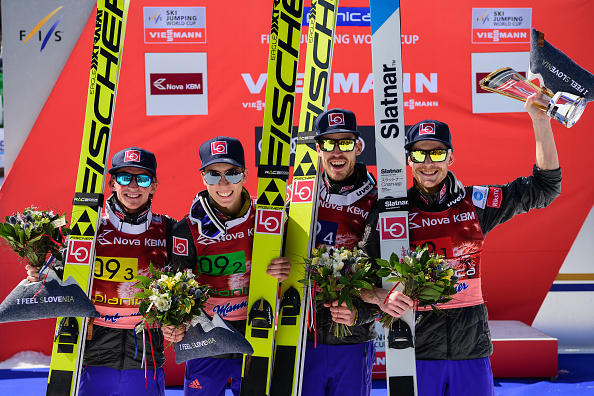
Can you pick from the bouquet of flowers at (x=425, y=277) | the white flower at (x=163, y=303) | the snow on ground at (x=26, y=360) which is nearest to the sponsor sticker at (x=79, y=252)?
the white flower at (x=163, y=303)

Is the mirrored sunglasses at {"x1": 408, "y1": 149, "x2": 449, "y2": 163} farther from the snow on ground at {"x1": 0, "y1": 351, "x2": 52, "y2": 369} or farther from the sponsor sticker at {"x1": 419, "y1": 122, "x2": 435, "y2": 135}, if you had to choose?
the snow on ground at {"x1": 0, "y1": 351, "x2": 52, "y2": 369}

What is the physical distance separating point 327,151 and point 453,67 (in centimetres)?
294

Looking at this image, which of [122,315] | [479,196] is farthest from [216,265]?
[479,196]

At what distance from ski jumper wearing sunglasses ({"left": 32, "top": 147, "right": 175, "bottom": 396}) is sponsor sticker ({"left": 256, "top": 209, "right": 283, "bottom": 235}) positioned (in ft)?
1.78

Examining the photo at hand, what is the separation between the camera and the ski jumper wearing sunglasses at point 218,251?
126 inches

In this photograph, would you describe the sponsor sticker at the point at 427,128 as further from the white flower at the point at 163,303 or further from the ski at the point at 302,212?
the white flower at the point at 163,303

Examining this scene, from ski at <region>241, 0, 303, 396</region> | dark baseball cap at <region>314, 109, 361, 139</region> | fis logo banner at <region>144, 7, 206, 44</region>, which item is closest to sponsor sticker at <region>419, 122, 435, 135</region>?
dark baseball cap at <region>314, 109, 361, 139</region>

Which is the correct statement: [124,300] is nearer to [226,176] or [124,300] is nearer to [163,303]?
[163,303]

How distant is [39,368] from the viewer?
18.7 feet

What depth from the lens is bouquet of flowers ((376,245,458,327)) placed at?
2682mm

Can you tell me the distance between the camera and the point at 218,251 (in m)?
3.22

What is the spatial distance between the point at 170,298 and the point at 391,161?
1.34 m

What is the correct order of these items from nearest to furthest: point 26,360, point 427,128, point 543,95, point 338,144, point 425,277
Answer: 1. point 425,277
2. point 543,95
3. point 427,128
4. point 338,144
5. point 26,360

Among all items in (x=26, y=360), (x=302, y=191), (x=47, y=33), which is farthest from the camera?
(x=26, y=360)
